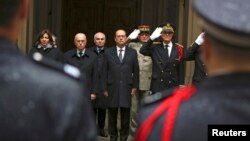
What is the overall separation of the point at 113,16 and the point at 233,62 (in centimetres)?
1425

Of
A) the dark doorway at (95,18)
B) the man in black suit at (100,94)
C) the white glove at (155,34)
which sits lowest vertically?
the man in black suit at (100,94)

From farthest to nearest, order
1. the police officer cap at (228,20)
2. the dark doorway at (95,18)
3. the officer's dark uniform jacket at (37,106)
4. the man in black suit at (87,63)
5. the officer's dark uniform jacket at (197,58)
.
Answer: the dark doorway at (95,18)
the man in black suit at (87,63)
the officer's dark uniform jacket at (197,58)
the officer's dark uniform jacket at (37,106)
the police officer cap at (228,20)

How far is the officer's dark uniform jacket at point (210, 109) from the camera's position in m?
1.89

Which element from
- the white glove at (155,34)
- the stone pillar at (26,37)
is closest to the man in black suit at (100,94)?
the white glove at (155,34)

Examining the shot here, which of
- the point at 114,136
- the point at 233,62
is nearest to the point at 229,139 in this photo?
the point at 233,62

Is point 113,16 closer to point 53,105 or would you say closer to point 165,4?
point 165,4

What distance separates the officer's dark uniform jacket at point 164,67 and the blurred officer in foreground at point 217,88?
7217mm

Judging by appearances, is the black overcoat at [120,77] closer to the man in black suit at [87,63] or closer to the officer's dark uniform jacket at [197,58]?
the man in black suit at [87,63]

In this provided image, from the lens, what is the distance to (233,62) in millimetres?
1866

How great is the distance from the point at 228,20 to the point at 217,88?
20 cm

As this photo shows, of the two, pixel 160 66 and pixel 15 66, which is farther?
pixel 160 66

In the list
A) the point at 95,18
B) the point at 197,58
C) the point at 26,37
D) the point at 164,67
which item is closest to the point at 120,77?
the point at 164,67

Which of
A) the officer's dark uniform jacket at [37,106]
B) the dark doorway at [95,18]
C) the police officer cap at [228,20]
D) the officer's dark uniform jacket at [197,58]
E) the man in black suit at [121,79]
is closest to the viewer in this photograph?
the police officer cap at [228,20]

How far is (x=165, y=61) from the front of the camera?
9219 millimetres
